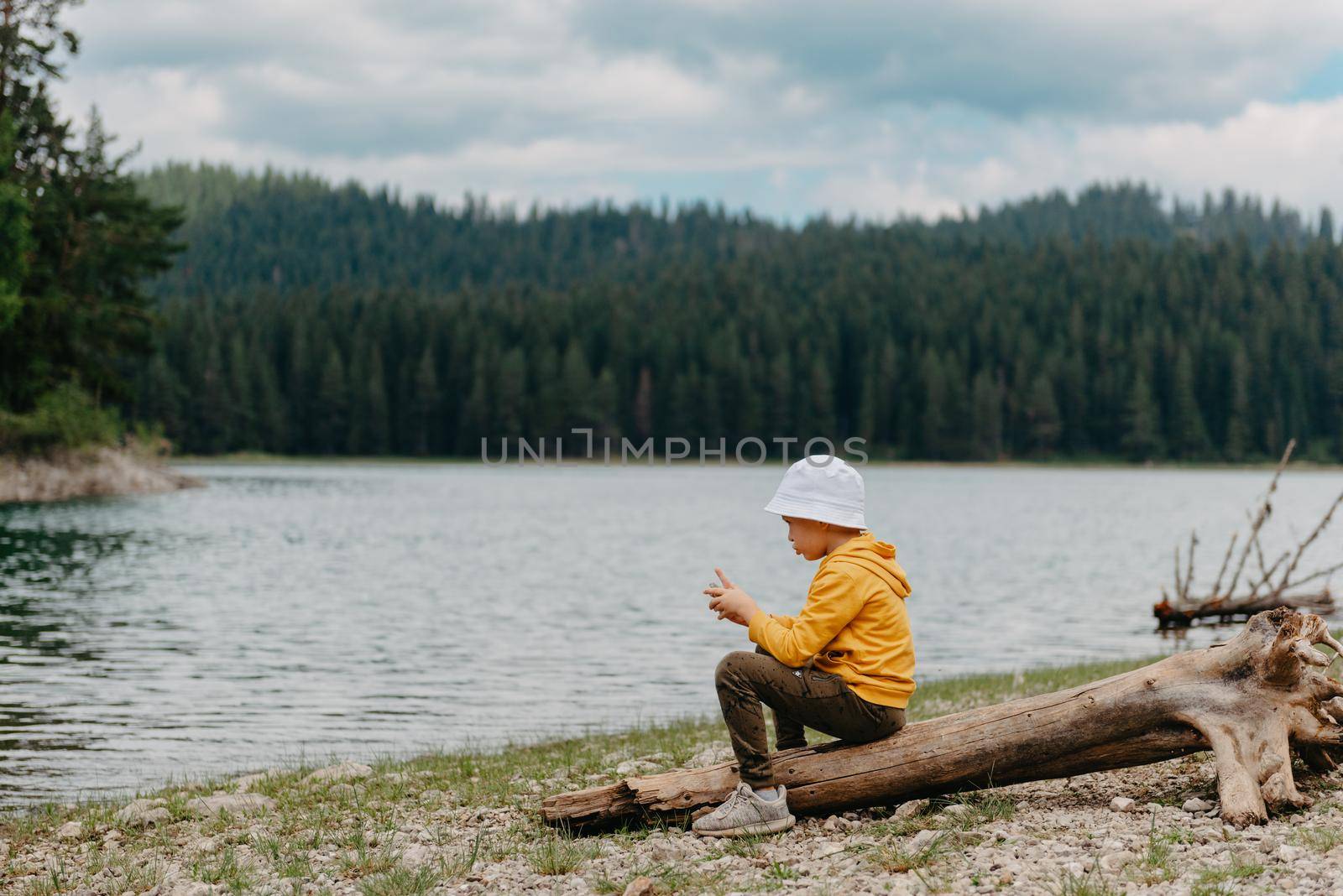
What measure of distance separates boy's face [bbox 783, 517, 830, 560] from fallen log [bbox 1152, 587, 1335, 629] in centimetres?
1799

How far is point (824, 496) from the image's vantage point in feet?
22.7

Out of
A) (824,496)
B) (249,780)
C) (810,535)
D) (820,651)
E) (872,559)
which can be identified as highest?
(824,496)

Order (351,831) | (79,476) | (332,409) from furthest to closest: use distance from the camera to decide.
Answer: (332,409) < (79,476) < (351,831)

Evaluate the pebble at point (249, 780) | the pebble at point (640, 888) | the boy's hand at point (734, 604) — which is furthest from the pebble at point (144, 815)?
the boy's hand at point (734, 604)

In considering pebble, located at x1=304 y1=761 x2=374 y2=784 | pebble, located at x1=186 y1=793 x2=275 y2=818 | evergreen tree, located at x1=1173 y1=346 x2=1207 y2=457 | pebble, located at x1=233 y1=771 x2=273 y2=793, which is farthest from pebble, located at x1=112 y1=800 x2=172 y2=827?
evergreen tree, located at x1=1173 y1=346 x2=1207 y2=457

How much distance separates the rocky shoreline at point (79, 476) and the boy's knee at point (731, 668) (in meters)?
54.4

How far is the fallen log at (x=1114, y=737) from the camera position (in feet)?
22.3

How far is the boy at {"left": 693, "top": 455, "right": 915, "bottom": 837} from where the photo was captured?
683 cm

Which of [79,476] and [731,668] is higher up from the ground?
[731,668]

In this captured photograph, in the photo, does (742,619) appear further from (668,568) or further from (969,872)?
(668,568)

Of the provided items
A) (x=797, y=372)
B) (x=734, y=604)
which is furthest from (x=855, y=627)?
(x=797, y=372)

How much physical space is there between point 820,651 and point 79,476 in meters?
Answer: 58.3

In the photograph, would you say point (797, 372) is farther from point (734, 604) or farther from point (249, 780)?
point (734, 604)

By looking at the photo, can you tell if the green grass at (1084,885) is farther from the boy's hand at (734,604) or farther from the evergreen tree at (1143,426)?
the evergreen tree at (1143,426)
